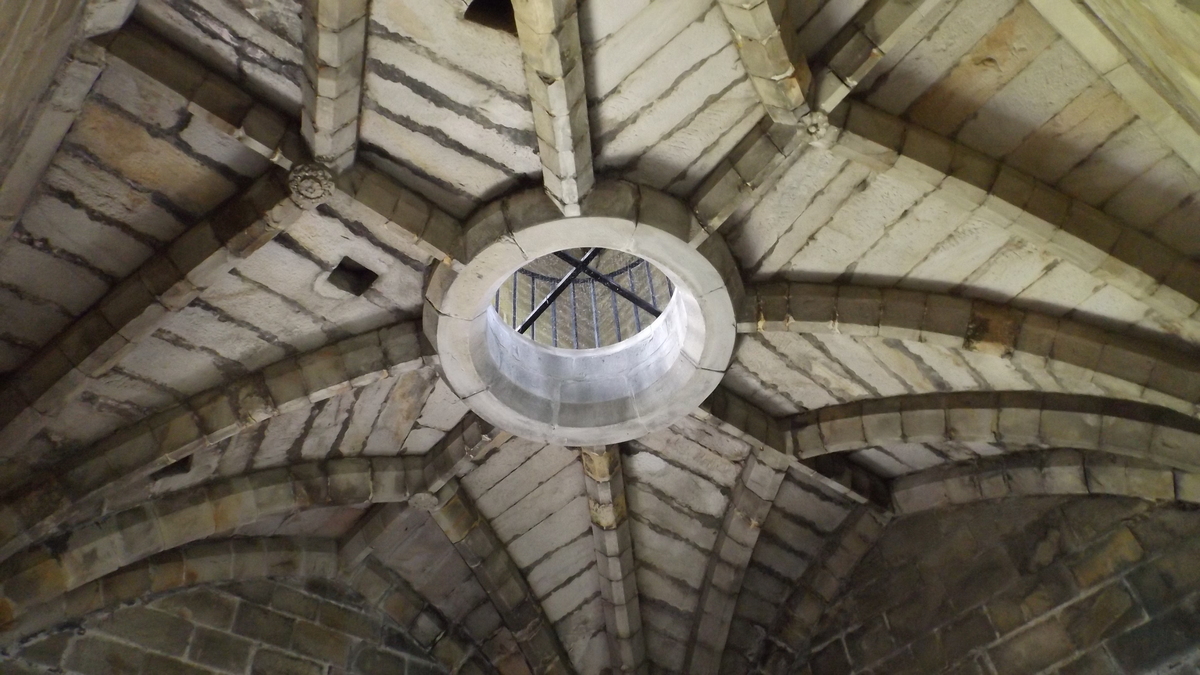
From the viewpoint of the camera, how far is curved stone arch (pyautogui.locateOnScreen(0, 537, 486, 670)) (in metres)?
5.40

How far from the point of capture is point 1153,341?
484 cm

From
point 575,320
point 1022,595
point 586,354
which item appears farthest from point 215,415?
point 575,320

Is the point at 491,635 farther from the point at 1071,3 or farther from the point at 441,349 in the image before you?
the point at 1071,3

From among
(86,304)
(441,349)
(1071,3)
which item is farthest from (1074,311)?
(86,304)

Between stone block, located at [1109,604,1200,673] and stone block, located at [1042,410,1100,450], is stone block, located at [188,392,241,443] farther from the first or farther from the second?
stone block, located at [1109,604,1200,673]

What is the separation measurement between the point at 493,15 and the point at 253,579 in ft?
12.7

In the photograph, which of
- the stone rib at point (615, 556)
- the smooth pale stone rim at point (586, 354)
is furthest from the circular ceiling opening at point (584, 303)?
the smooth pale stone rim at point (586, 354)

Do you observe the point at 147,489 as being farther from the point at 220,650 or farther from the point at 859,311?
the point at 859,311

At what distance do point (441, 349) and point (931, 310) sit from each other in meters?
2.43

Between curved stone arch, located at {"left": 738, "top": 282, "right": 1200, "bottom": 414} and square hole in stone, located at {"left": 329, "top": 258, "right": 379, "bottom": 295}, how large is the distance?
1857mm

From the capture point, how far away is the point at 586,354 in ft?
18.7

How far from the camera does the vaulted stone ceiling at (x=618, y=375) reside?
4.03 metres

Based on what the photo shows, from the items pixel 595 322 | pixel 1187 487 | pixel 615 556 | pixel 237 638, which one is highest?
pixel 595 322

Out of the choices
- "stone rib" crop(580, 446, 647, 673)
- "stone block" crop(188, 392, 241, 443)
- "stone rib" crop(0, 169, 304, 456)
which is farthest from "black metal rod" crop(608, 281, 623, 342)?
"stone rib" crop(0, 169, 304, 456)
